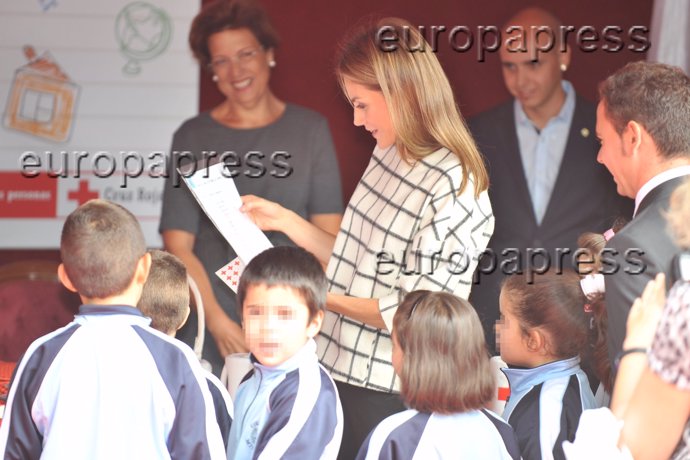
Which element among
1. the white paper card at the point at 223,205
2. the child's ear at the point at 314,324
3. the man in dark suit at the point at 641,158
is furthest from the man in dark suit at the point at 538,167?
the man in dark suit at the point at 641,158

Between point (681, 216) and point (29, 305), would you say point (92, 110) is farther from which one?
point (681, 216)

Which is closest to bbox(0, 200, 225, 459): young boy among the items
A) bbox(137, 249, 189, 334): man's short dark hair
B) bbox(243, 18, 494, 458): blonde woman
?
bbox(137, 249, 189, 334): man's short dark hair

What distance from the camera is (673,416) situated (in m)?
1.48

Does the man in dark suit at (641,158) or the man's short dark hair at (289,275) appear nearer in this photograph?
the man in dark suit at (641,158)

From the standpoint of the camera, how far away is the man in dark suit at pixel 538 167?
3.89 m

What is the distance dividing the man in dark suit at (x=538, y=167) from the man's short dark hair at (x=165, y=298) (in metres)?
1.65

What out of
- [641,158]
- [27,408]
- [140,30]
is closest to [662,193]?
[641,158]

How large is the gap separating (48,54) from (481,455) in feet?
9.58

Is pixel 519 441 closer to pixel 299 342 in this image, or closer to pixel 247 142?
pixel 299 342

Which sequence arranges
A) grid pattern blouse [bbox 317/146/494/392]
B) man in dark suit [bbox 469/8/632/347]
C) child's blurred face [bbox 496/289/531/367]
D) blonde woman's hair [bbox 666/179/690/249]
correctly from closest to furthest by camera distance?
blonde woman's hair [bbox 666/179/690/249] → grid pattern blouse [bbox 317/146/494/392] → child's blurred face [bbox 496/289/531/367] → man in dark suit [bbox 469/8/632/347]

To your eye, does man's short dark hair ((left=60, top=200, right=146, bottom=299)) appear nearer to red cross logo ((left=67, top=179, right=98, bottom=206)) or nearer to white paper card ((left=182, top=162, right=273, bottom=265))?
white paper card ((left=182, top=162, right=273, bottom=265))

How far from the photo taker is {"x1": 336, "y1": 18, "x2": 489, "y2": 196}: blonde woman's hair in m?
2.33

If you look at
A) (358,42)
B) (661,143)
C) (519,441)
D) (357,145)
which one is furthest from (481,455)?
(357,145)

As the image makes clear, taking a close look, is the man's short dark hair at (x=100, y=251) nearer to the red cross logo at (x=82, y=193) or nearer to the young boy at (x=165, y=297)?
the young boy at (x=165, y=297)
